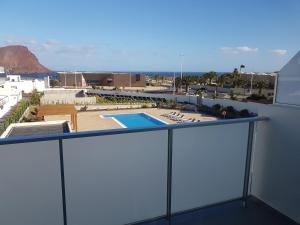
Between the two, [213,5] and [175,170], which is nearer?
[175,170]

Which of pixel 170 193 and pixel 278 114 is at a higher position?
pixel 278 114

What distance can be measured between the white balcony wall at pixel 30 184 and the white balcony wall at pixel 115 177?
0.08 meters

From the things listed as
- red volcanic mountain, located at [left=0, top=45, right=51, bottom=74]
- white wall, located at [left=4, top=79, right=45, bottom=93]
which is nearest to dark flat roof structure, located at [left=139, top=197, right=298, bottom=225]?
white wall, located at [left=4, top=79, right=45, bottom=93]

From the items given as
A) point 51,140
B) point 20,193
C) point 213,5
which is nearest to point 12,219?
point 20,193

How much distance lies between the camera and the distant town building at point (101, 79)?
45.9 meters

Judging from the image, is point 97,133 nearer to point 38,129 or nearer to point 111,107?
point 38,129

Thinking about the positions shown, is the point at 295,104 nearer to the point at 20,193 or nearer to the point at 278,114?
the point at 278,114

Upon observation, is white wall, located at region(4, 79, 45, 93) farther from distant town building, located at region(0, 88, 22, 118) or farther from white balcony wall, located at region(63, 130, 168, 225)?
white balcony wall, located at region(63, 130, 168, 225)

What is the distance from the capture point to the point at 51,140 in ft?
4.75

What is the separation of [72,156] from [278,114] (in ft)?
5.29

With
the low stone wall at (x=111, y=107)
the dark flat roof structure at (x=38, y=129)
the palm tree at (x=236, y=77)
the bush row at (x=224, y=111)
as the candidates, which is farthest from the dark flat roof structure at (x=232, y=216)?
the palm tree at (x=236, y=77)

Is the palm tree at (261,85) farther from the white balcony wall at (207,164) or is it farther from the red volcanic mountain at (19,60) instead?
the red volcanic mountain at (19,60)

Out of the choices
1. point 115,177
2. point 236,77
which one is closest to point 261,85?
point 236,77

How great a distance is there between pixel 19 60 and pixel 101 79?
9785 centimetres
